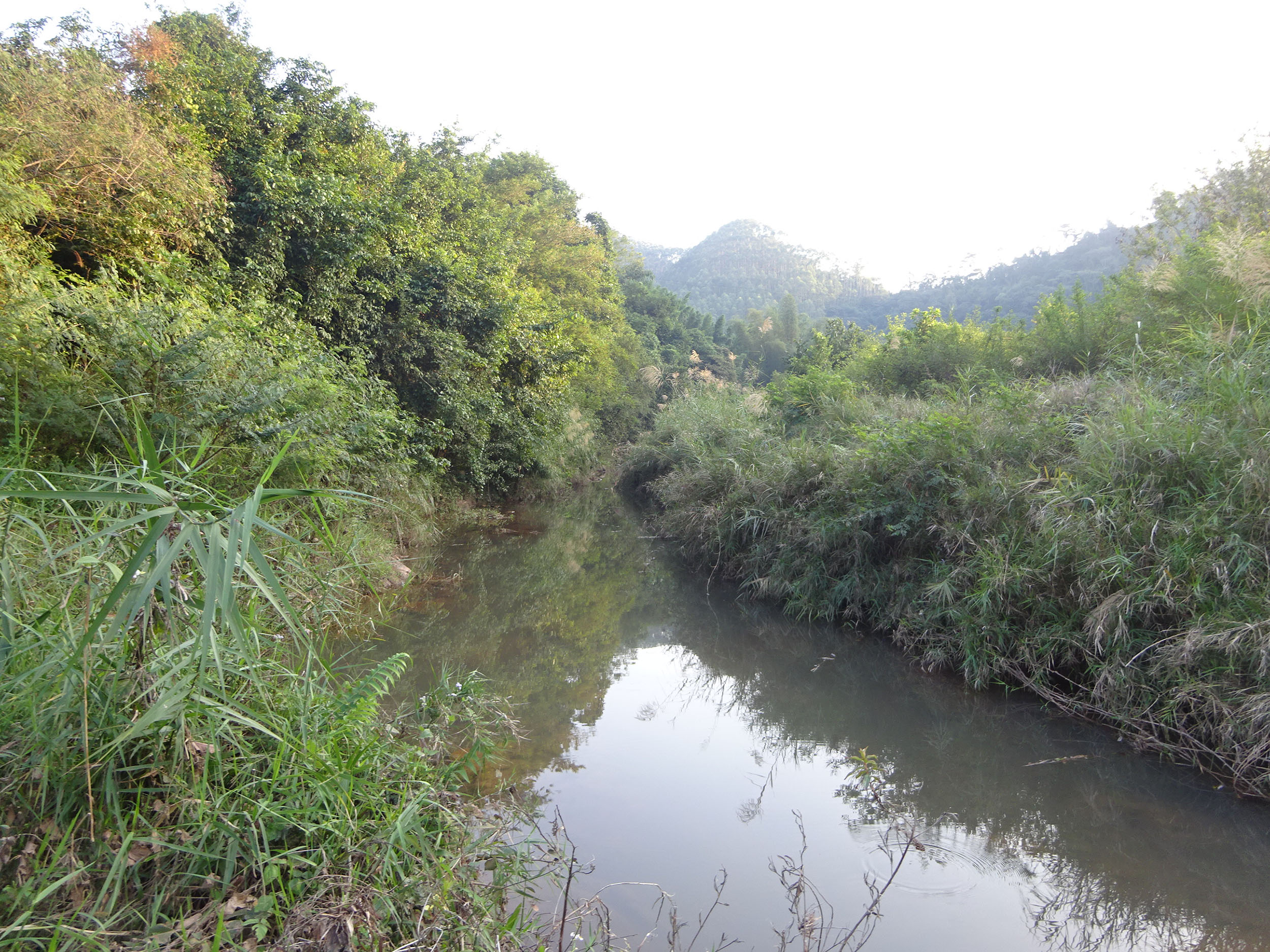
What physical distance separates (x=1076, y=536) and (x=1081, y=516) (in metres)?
0.18

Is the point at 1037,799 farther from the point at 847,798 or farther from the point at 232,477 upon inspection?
the point at 232,477

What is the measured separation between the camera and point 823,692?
6.47 metres

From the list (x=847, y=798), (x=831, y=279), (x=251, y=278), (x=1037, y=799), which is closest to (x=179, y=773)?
(x=847, y=798)

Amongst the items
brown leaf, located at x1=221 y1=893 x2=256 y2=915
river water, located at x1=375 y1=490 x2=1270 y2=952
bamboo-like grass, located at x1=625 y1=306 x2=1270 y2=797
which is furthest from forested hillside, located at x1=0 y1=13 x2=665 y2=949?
bamboo-like grass, located at x1=625 y1=306 x2=1270 y2=797

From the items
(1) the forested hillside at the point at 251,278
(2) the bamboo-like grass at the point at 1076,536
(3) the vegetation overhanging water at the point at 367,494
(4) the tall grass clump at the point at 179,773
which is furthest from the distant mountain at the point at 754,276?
(4) the tall grass clump at the point at 179,773

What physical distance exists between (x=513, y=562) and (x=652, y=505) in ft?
21.6

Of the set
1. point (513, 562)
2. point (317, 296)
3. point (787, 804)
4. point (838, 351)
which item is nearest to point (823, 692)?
point (787, 804)

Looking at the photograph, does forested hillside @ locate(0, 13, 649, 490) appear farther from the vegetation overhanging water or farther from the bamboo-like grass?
the bamboo-like grass

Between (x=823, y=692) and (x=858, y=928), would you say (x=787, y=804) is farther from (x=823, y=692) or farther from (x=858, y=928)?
(x=823, y=692)

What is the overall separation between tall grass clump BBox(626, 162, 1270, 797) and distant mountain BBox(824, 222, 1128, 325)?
2721 cm

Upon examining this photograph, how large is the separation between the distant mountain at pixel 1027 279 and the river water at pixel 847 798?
3213cm

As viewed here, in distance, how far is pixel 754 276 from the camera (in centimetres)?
10112

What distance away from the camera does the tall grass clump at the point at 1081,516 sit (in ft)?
15.4

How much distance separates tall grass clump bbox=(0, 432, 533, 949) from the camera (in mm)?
1860
